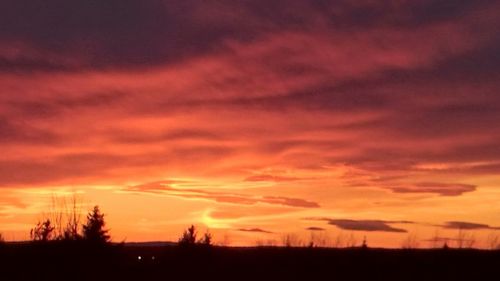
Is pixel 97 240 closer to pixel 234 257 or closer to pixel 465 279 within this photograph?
pixel 234 257

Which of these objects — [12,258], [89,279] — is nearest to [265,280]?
[89,279]

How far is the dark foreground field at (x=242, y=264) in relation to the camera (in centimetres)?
2611

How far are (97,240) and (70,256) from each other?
1.61m

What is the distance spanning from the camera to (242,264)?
1087 inches

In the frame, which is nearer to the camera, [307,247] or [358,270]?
[358,270]

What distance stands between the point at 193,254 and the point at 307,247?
3286 mm

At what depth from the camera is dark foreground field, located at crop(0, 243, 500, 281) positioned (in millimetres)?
26109

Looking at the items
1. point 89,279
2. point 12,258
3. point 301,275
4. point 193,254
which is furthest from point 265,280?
point 12,258

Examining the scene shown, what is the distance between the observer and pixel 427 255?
2750cm

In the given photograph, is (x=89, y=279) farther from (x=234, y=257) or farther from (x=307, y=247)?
(x=307, y=247)

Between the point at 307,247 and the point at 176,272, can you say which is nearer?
the point at 176,272

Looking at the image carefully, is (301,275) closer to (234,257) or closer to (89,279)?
(234,257)

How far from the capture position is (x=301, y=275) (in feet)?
87.5

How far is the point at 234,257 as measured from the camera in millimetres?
28156
